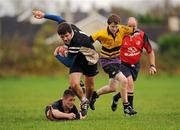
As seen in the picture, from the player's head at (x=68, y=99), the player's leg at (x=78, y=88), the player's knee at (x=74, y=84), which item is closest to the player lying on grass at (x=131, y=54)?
the player's leg at (x=78, y=88)

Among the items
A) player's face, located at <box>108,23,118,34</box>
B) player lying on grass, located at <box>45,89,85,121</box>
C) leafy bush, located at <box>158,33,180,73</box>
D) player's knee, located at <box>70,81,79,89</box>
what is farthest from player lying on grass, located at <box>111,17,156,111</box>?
leafy bush, located at <box>158,33,180,73</box>

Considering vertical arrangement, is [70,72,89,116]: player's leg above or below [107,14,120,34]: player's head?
below

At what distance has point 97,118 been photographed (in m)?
14.0

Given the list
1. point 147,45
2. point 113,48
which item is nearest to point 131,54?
point 147,45

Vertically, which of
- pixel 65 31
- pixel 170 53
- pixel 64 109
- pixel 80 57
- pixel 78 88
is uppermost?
pixel 170 53

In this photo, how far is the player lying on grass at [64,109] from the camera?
13.2 meters

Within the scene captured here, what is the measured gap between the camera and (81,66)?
13867 millimetres

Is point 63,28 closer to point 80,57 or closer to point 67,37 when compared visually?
point 67,37

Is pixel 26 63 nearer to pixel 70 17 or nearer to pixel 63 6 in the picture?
pixel 70 17

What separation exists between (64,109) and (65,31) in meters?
1.55

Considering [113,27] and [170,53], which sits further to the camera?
[170,53]

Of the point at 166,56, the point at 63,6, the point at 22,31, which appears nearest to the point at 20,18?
the point at 63,6

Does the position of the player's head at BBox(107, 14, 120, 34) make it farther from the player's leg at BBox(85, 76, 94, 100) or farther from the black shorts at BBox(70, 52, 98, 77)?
the player's leg at BBox(85, 76, 94, 100)

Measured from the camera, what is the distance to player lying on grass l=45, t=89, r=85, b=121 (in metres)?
13.2
